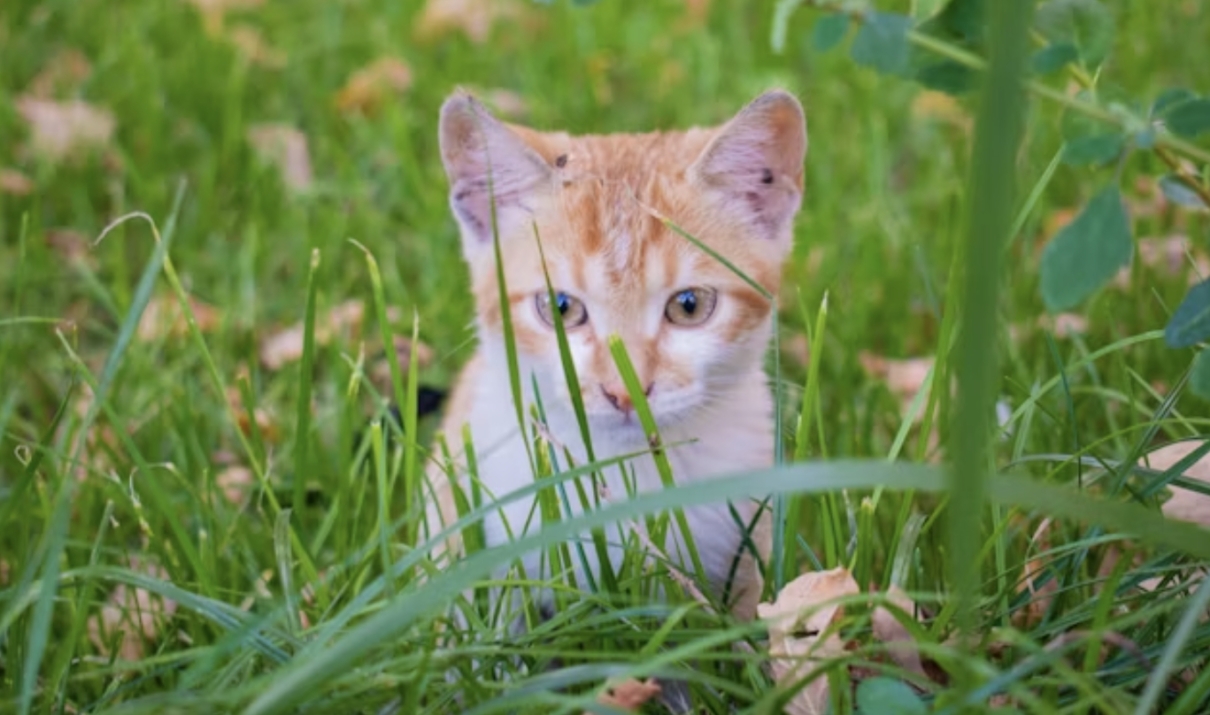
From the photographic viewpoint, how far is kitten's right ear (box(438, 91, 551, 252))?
210cm

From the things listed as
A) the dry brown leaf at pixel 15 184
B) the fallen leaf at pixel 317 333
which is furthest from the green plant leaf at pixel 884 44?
the dry brown leaf at pixel 15 184

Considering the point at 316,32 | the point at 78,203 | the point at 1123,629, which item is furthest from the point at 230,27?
the point at 1123,629

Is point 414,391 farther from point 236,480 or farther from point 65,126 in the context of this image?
point 65,126

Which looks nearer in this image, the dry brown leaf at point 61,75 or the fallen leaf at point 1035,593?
the fallen leaf at point 1035,593

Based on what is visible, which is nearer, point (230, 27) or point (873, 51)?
point (873, 51)

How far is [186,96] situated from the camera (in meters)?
3.92

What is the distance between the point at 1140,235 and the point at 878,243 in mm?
557

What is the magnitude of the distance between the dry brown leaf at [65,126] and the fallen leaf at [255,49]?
58 cm

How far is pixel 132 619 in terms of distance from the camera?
6.54ft

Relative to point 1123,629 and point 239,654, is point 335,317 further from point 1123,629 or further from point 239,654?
point 1123,629

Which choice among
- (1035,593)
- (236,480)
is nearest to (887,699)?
(1035,593)

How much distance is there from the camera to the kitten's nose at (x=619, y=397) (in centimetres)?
196

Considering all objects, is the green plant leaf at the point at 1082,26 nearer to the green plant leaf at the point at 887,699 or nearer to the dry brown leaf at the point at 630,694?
the green plant leaf at the point at 887,699

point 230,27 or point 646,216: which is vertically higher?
point 230,27
